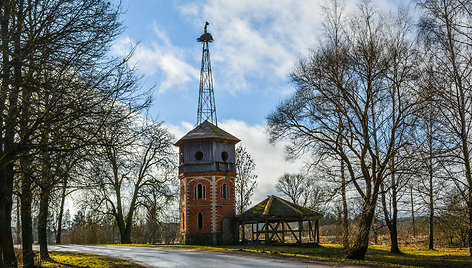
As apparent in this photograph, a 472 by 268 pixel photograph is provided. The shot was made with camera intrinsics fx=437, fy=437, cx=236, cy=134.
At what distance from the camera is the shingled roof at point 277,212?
3572 cm

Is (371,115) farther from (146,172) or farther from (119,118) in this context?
(146,172)

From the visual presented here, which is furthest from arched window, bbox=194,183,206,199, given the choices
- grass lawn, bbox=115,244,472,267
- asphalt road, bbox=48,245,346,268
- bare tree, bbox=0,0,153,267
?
bare tree, bbox=0,0,153,267

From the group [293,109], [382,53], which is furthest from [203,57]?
[382,53]

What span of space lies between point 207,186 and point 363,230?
851 inches

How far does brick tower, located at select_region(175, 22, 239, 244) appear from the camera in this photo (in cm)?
3834

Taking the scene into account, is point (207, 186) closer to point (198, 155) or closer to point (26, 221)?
point (198, 155)

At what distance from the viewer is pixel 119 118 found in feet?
37.3

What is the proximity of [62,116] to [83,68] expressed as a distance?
1262 millimetres

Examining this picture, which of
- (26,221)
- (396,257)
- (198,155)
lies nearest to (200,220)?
(198,155)

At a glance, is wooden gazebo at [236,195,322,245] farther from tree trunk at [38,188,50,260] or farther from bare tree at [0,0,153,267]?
bare tree at [0,0,153,267]

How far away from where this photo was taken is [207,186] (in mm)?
39000

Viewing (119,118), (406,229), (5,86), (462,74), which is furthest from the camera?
(406,229)

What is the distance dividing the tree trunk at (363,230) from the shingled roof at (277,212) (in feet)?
52.3

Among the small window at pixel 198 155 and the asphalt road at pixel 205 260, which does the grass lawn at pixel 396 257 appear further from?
the small window at pixel 198 155
